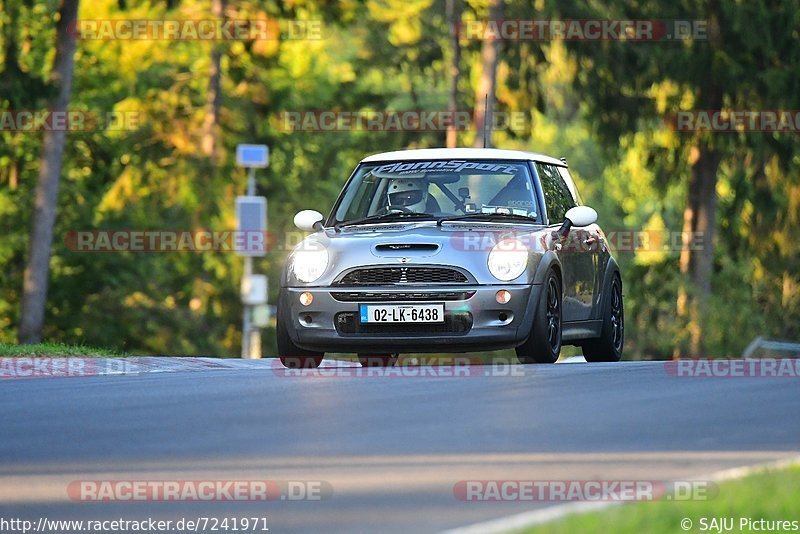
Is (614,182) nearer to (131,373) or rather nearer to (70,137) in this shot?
(70,137)

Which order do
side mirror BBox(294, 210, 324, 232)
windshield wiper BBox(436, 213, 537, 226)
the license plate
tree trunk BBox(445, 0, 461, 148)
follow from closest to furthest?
1. the license plate
2. windshield wiper BBox(436, 213, 537, 226)
3. side mirror BBox(294, 210, 324, 232)
4. tree trunk BBox(445, 0, 461, 148)

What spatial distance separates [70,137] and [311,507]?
4210 cm

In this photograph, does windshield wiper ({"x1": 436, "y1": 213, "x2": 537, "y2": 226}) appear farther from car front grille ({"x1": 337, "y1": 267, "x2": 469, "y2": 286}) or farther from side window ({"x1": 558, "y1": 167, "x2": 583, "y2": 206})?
side window ({"x1": 558, "y1": 167, "x2": 583, "y2": 206})

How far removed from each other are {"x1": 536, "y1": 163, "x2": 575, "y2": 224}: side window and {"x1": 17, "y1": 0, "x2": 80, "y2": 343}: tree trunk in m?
19.3

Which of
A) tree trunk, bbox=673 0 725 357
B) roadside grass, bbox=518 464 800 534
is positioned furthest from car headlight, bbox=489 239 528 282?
tree trunk, bbox=673 0 725 357

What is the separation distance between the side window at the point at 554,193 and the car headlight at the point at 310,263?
215 centimetres

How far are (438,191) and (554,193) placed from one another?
1.23 metres

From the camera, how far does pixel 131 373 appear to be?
16.0 metres

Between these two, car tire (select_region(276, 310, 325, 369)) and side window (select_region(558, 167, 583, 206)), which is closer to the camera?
car tire (select_region(276, 310, 325, 369))

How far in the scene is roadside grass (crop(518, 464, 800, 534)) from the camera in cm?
708

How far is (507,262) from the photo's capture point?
15656 mm

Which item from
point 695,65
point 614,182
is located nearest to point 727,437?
point 695,65

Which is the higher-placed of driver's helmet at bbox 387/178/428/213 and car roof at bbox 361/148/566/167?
car roof at bbox 361/148/566/167

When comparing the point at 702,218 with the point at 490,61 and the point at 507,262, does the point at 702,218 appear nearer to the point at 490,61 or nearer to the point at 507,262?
the point at 490,61
